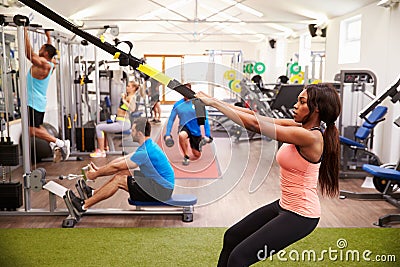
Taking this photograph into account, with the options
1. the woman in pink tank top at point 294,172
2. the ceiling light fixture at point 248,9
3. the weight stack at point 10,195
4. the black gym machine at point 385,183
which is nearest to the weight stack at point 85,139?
the weight stack at point 10,195

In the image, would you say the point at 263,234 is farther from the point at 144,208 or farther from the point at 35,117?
the point at 35,117

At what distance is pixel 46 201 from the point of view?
4156mm

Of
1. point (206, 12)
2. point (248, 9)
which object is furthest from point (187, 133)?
point (206, 12)

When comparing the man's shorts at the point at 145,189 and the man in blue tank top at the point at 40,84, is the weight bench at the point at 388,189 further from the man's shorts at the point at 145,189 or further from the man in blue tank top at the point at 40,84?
the man in blue tank top at the point at 40,84

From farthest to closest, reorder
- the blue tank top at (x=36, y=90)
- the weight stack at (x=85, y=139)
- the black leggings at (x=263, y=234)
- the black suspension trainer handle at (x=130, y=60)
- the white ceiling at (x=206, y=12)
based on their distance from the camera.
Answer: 1. the white ceiling at (x=206, y=12)
2. the weight stack at (x=85, y=139)
3. the blue tank top at (x=36, y=90)
4. the black suspension trainer handle at (x=130, y=60)
5. the black leggings at (x=263, y=234)

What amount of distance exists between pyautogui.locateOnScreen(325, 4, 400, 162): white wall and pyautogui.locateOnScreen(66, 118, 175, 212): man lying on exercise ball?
9.64ft

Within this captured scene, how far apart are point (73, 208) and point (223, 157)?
10.4ft

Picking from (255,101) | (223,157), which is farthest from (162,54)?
(223,157)

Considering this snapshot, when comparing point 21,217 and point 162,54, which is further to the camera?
point 162,54

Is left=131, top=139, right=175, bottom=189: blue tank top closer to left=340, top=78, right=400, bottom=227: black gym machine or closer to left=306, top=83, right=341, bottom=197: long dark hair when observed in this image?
left=306, top=83, right=341, bottom=197: long dark hair

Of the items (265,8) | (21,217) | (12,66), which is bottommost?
(21,217)

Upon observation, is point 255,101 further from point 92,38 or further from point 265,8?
point 92,38

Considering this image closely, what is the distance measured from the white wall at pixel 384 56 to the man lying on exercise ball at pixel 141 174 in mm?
2939

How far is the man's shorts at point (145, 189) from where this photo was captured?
11.2ft
